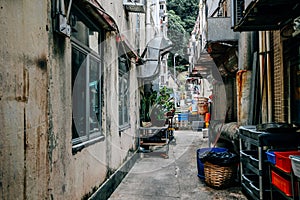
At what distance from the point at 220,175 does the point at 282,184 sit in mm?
1942

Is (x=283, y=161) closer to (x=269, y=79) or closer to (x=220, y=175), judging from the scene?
(x=220, y=175)

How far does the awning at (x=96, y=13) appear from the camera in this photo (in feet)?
12.5

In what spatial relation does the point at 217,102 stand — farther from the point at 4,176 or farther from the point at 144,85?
the point at 4,176

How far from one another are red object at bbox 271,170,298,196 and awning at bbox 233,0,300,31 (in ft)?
7.53

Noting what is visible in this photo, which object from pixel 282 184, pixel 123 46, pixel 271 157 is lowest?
pixel 282 184

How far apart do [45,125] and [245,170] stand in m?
3.82

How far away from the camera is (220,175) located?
542cm

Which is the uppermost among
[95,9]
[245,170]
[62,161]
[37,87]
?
[95,9]

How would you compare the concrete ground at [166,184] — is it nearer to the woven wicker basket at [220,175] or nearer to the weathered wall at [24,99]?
the woven wicker basket at [220,175]

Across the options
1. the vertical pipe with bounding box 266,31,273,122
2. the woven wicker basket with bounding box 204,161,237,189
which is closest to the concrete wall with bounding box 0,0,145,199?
the woven wicker basket with bounding box 204,161,237,189

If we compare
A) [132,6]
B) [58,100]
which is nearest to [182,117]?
[132,6]

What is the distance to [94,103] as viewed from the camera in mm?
4938

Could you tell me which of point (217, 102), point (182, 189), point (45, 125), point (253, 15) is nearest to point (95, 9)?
point (45, 125)

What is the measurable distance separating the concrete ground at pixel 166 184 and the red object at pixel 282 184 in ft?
4.22
